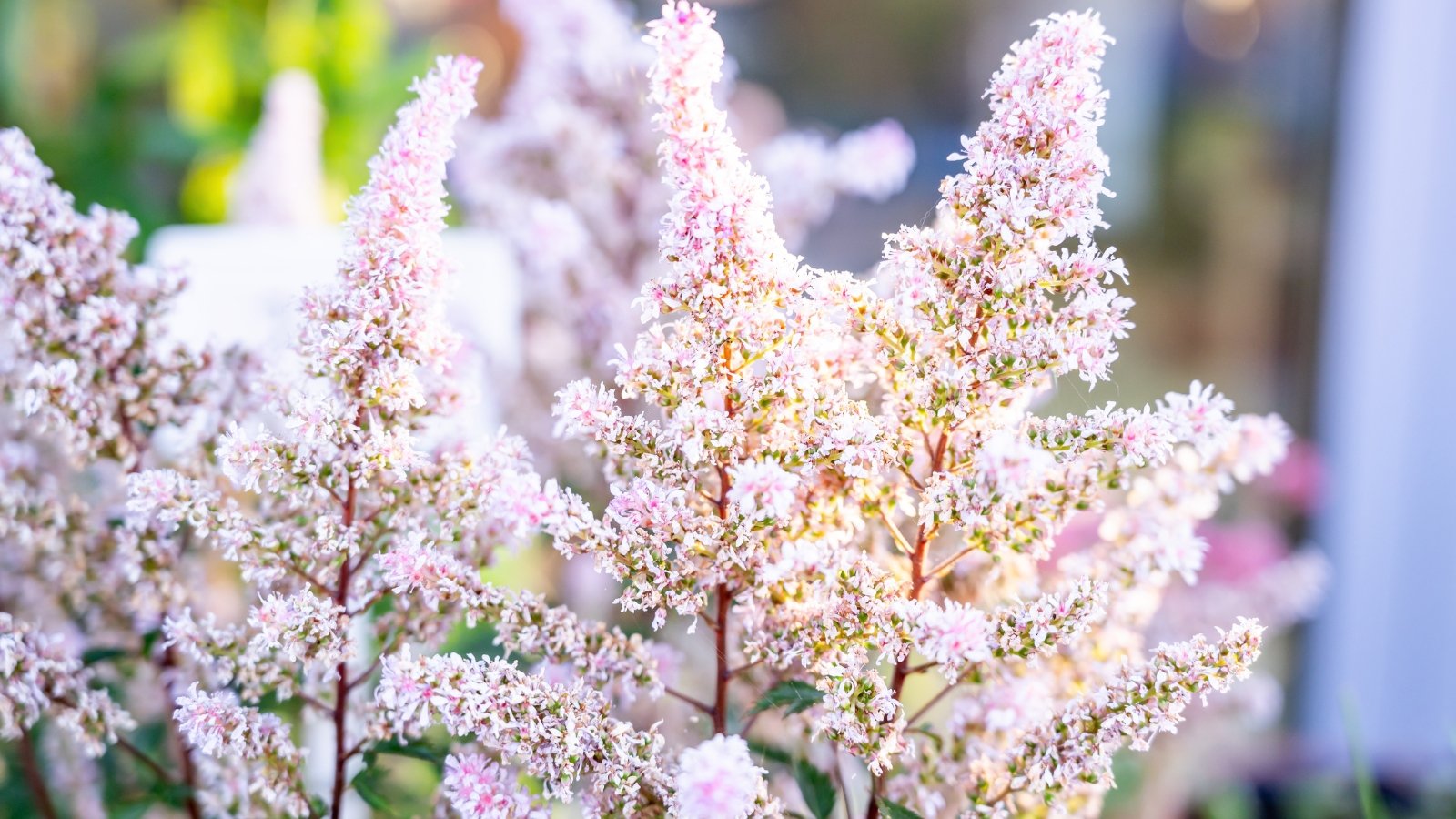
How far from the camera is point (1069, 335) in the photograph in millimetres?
376

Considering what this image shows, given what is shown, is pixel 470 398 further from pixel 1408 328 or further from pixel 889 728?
pixel 1408 328

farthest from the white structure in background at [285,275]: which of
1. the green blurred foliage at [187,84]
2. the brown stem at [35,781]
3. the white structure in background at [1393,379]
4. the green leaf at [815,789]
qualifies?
the white structure in background at [1393,379]

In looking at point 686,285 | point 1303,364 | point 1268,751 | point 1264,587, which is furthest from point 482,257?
point 1303,364

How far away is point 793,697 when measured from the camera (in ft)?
1.26

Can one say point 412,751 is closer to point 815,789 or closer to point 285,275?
point 815,789

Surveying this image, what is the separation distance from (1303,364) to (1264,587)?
1.17m

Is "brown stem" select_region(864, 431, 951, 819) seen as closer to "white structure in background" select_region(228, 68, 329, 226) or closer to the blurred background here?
"white structure in background" select_region(228, 68, 329, 226)

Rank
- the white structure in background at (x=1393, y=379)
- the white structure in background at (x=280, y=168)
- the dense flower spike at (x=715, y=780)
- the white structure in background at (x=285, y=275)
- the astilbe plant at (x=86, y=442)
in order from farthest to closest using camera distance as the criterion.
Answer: the white structure in background at (x=1393, y=379) → the white structure in background at (x=280, y=168) → the white structure in background at (x=285, y=275) → the astilbe plant at (x=86, y=442) → the dense flower spike at (x=715, y=780)

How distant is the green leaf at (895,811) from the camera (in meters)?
0.39

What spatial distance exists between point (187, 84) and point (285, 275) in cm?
133

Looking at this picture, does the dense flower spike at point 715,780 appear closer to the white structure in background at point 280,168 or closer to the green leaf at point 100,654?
the green leaf at point 100,654

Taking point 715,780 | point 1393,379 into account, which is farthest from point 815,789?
point 1393,379

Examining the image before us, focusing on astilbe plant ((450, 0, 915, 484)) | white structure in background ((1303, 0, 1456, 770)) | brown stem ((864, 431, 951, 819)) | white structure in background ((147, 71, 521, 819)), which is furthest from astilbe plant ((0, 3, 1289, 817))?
white structure in background ((1303, 0, 1456, 770))

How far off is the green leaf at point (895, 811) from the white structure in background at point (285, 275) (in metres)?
0.25
